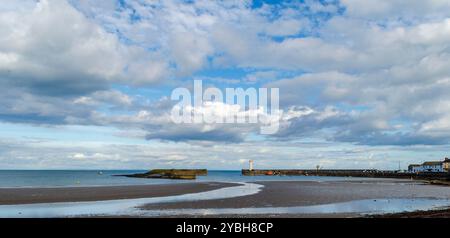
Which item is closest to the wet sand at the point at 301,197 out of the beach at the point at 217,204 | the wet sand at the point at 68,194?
the beach at the point at 217,204

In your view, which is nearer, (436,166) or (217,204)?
(217,204)

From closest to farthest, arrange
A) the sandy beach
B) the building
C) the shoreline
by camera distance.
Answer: the shoreline, the sandy beach, the building

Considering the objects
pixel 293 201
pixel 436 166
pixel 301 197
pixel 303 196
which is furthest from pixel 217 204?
pixel 436 166

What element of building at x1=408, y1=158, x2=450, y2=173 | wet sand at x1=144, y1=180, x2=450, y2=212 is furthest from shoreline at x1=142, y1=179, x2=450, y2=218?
building at x1=408, y1=158, x2=450, y2=173

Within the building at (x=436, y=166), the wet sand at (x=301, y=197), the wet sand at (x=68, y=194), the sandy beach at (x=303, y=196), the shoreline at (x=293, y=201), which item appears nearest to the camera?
the shoreline at (x=293, y=201)

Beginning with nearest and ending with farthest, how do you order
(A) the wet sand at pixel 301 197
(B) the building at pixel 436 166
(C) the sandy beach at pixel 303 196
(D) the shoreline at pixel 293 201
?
(D) the shoreline at pixel 293 201 < (A) the wet sand at pixel 301 197 < (C) the sandy beach at pixel 303 196 < (B) the building at pixel 436 166

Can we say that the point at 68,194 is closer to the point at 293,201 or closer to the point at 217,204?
the point at 217,204

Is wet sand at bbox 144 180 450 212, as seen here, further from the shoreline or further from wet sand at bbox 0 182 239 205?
wet sand at bbox 0 182 239 205

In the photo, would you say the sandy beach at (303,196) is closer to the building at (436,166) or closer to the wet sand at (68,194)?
the wet sand at (68,194)

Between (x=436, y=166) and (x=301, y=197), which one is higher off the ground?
(x=436, y=166)

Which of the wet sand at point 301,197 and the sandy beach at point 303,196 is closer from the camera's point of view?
the wet sand at point 301,197
